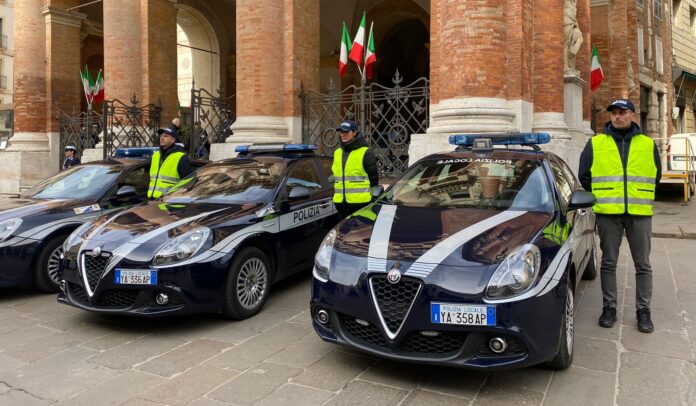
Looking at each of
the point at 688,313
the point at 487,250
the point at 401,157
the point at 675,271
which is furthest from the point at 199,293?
the point at 401,157

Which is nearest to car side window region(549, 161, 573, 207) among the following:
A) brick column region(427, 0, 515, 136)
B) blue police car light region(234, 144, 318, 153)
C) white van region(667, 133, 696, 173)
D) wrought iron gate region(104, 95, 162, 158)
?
blue police car light region(234, 144, 318, 153)

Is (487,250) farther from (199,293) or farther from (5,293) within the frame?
(5,293)

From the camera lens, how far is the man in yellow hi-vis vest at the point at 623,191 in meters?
4.46

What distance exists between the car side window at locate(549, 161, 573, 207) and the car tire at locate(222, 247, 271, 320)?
2766 mm

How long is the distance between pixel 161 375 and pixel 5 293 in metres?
3.52

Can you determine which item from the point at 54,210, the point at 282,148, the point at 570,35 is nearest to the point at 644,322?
the point at 282,148

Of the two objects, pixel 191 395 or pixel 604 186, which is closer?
pixel 191 395

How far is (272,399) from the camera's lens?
335 centimetres

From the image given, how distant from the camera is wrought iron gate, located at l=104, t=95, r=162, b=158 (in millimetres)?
14266

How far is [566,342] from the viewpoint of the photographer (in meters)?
3.63

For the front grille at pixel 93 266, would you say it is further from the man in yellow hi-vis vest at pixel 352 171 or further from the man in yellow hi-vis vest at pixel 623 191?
the man in yellow hi-vis vest at pixel 623 191

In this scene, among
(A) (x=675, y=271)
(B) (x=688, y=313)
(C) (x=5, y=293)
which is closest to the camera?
(B) (x=688, y=313)

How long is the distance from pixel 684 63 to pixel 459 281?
34.1 metres

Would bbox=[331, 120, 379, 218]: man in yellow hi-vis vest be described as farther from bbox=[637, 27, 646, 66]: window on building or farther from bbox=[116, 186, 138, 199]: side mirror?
bbox=[637, 27, 646, 66]: window on building
